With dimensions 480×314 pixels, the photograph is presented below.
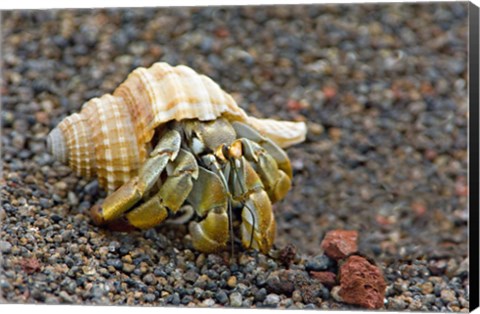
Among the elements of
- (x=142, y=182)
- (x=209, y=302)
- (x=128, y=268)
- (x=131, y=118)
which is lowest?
(x=209, y=302)

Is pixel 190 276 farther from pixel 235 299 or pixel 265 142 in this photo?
pixel 265 142

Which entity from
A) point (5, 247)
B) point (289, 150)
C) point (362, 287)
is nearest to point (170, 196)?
point (5, 247)

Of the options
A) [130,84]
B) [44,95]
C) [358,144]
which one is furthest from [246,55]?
[130,84]

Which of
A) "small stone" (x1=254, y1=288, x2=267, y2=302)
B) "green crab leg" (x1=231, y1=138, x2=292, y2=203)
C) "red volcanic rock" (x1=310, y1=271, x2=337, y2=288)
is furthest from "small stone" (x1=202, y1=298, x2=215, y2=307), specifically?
"green crab leg" (x1=231, y1=138, x2=292, y2=203)

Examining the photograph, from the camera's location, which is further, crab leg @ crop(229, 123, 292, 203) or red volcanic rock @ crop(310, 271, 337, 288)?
crab leg @ crop(229, 123, 292, 203)

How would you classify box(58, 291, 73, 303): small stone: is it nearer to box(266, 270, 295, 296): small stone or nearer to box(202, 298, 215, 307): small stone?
box(202, 298, 215, 307): small stone

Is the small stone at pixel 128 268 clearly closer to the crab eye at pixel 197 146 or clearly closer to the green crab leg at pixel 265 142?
the crab eye at pixel 197 146
